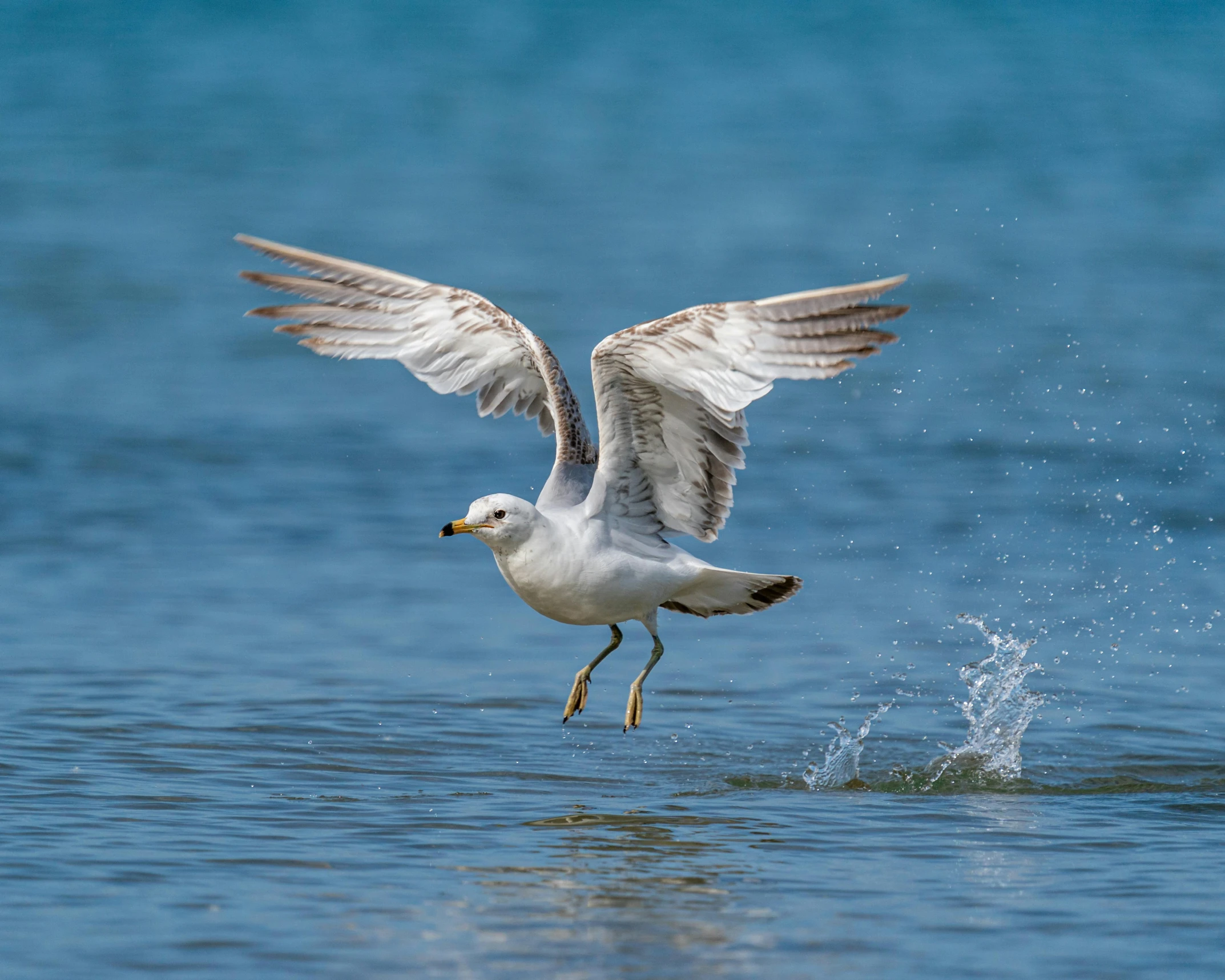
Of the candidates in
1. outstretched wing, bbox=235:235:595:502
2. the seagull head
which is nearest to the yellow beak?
the seagull head

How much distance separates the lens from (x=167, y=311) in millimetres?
22969

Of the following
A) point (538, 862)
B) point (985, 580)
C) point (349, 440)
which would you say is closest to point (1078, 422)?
point (985, 580)

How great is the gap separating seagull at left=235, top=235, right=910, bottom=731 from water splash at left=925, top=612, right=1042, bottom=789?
114 centimetres

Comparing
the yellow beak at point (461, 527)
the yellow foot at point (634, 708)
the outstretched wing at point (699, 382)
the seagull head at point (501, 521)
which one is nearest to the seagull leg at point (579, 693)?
the yellow foot at point (634, 708)

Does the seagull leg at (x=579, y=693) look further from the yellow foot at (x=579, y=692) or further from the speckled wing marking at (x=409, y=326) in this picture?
the speckled wing marking at (x=409, y=326)

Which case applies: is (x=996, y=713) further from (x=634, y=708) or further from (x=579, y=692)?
(x=579, y=692)

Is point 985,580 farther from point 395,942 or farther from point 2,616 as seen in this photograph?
point 395,942

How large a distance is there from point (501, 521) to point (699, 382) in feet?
3.59

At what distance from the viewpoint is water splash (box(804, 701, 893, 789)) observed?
8.18 metres

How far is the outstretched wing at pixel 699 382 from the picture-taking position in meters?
6.89

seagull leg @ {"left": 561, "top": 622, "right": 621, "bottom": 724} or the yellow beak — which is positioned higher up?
the yellow beak

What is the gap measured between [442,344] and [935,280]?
55.8 ft

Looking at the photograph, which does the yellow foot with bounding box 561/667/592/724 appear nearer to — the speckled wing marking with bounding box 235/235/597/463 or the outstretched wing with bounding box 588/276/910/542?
the outstretched wing with bounding box 588/276/910/542

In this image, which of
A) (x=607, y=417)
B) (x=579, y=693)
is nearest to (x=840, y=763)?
(x=579, y=693)
